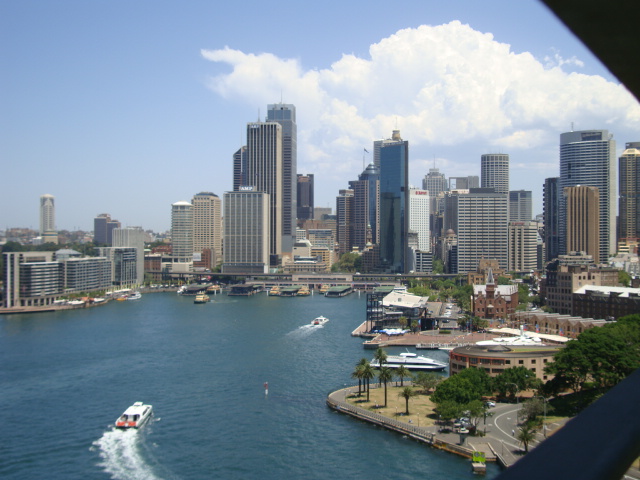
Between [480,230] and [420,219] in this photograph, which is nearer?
[480,230]

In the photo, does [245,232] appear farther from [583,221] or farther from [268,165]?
[583,221]

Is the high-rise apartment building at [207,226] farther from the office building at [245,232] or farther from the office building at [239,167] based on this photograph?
the office building at [239,167]

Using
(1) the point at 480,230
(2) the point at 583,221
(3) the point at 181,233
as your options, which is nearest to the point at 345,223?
(3) the point at 181,233

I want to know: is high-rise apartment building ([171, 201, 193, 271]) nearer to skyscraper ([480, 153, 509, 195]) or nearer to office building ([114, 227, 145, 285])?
office building ([114, 227, 145, 285])

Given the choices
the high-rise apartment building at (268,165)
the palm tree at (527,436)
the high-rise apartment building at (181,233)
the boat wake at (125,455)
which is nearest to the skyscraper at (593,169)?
the high-rise apartment building at (268,165)

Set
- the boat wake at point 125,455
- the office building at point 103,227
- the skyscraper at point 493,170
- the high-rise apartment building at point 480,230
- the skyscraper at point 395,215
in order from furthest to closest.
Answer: the office building at point 103,227 → the skyscraper at point 493,170 → the skyscraper at point 395,215 → the high-rise apartment building at point 480,230 → the boat wake at point 125,455
